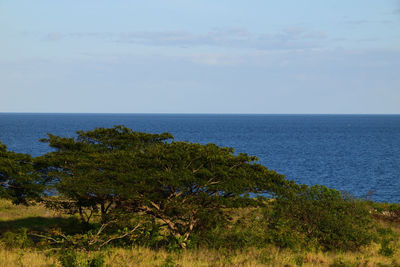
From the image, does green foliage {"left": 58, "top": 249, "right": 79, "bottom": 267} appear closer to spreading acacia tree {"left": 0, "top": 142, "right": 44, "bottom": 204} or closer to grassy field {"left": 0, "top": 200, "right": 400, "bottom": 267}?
grassy field {"left": 0, "top": 200, "right": 400, "bottom": 267}

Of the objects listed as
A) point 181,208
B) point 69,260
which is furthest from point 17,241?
point 181,208

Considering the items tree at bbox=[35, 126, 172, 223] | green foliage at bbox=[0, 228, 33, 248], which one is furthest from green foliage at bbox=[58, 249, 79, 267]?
green foliage at bbox=[0, 228, 33, 248]

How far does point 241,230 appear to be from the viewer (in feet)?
58.6

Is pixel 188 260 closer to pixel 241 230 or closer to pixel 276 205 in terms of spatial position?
pixel 241 230

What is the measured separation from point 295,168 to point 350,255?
193 feet

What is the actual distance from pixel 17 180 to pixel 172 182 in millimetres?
6340

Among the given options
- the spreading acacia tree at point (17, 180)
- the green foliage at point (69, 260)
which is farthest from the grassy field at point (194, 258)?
the spreading acacia tree at point (17, 180)

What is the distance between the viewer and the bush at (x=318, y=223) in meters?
17.7

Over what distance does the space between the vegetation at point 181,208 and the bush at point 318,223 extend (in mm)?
45

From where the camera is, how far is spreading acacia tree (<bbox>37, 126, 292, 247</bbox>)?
48.3 ft

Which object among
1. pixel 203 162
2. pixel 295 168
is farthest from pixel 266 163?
pixel 203 162

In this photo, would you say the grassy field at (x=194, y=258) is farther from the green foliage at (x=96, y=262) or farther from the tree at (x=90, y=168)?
the tree at (x=90, y=168)

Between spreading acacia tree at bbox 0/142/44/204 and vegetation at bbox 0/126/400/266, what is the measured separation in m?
0.04

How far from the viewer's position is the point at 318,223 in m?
17.9
